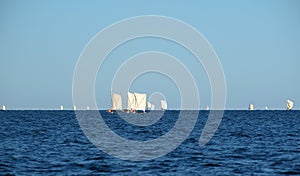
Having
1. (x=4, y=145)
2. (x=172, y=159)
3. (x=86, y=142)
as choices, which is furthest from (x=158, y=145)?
(x=4, y=145)

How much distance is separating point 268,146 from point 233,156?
1096 cm

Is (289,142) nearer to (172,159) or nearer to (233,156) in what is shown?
(233,156)

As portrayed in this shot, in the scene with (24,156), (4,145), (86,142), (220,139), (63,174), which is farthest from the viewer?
→ (220,139)

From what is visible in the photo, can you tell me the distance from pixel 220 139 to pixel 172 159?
2210cm

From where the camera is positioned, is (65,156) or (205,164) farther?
(65,156)

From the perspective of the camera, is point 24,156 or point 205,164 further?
point 24,156

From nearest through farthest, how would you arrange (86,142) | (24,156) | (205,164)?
(205,164) < (24,156) < (86,142)

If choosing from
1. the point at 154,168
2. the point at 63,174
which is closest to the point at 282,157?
the point at 154,168

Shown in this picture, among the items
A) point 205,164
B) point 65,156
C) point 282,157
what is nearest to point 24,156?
point 65,156

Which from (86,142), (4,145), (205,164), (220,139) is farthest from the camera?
(220,139)

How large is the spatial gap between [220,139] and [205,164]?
2390 centimetres

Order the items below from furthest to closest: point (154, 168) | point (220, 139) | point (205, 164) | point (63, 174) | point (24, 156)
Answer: point (220, 139) → point (24, 156) → point (205, 164) → point (154, 168) → point (63, 174)

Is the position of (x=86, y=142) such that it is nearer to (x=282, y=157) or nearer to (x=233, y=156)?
(x=233, y=156)

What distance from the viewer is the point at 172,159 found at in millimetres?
45188
